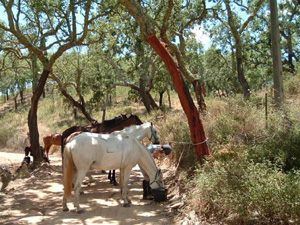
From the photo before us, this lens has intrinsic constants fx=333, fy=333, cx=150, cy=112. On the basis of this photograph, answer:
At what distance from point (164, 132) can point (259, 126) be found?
4487 millimetres

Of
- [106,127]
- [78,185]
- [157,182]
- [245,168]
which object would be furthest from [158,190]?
[106,127]

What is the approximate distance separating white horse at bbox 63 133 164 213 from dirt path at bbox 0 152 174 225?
362 mm

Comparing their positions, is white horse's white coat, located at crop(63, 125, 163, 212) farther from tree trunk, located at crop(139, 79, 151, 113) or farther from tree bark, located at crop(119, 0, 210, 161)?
tree trunk, located at crop(139, 79, 151, 113)

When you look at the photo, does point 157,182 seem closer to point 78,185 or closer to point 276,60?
point 78,185

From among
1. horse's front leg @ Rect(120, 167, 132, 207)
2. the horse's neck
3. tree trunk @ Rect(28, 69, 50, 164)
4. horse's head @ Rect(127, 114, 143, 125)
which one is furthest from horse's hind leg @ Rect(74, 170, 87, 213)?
tree trunk @ Rect(28, 69, 50, 164)

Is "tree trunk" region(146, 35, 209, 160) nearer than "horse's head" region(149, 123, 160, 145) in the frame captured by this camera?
Yes

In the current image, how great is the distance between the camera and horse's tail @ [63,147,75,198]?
7.32 m

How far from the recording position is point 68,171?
742cm

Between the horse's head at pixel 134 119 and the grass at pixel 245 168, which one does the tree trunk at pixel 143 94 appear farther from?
the grass at pixel 245 168

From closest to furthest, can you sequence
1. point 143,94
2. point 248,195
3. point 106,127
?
point 248,195
point 106,127
point 143,94

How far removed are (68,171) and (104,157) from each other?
0.87 m

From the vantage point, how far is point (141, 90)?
68.5ft

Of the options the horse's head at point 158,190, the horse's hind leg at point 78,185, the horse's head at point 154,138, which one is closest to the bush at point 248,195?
the horse's head at point 158,190

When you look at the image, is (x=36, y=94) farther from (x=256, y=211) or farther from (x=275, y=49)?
(x=256, y=211)
